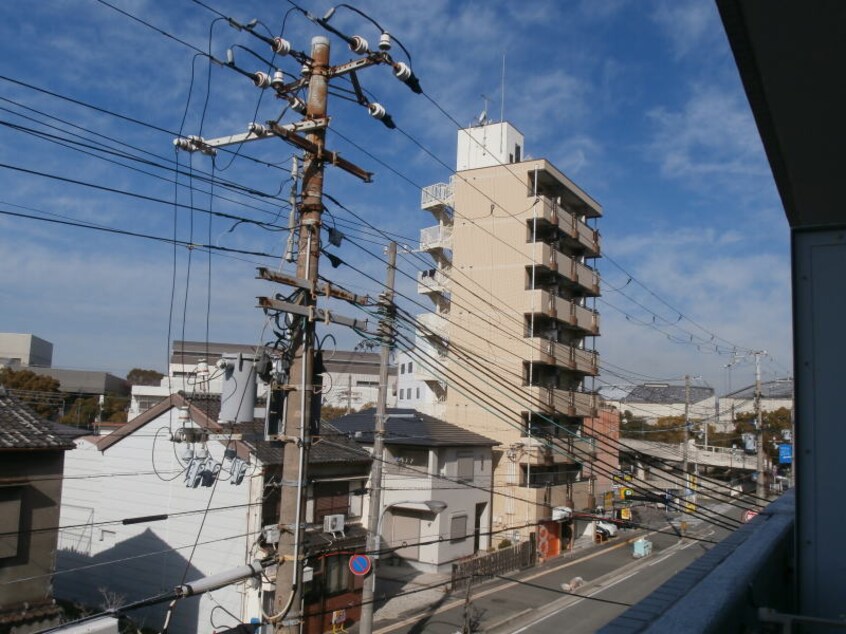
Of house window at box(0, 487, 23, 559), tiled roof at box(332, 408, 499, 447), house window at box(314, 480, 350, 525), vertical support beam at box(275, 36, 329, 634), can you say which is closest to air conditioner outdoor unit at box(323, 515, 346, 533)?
house window at box(314, 480, 350, 525)

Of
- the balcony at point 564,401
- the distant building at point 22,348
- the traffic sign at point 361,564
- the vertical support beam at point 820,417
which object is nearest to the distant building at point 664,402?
the balcony at point 564,401

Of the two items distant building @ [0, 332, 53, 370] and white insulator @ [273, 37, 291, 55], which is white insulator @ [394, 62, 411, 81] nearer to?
white insulator @ [273, 37, 291, 55]

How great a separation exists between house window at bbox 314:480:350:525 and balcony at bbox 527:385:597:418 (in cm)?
1230

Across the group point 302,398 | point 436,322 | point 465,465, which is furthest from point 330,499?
point 436,322

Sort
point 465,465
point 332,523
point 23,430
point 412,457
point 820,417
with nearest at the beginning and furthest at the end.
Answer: point 820,417, point 23,430, point 332,523, point 412,457, point 465,465

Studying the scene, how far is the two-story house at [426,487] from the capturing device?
949 inches

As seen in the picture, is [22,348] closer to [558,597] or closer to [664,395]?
[558,597]

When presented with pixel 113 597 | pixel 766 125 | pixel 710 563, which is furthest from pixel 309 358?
pixel 113 597

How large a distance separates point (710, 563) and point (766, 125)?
2396mm

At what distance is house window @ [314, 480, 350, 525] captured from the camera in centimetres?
1823

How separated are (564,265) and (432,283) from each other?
6814 mm

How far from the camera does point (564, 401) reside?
106ft

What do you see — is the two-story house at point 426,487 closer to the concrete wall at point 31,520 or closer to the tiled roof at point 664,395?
the concrete wall at point 31,520

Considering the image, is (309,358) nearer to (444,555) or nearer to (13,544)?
(13,544)
